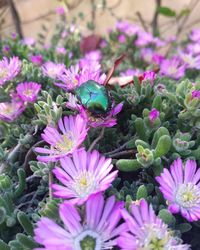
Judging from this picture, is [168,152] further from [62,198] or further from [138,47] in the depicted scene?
[138,47]

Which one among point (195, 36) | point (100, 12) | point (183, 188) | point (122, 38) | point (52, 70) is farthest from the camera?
point (100, 12)

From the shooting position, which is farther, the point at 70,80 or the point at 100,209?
the point at 70,80

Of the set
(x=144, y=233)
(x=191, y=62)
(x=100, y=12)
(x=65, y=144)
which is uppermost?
(x=100, y=12)

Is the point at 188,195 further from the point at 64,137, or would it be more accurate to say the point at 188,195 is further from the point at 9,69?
the point at 9,69

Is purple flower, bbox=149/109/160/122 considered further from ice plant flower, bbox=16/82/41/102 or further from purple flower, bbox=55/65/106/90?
ice plant flower, bbox=16/82/41/102

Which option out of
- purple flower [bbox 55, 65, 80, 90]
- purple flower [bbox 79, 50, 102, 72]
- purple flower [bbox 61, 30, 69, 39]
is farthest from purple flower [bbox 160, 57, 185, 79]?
purple flower [bbox 61, 30, 69, 39]

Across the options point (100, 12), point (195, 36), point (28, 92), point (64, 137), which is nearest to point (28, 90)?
point (28, 92)

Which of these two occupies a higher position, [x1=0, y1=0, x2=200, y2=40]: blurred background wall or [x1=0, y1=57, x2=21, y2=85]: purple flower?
[x1=0, y1=0, x2=200, y2=40]: blurred background wall
